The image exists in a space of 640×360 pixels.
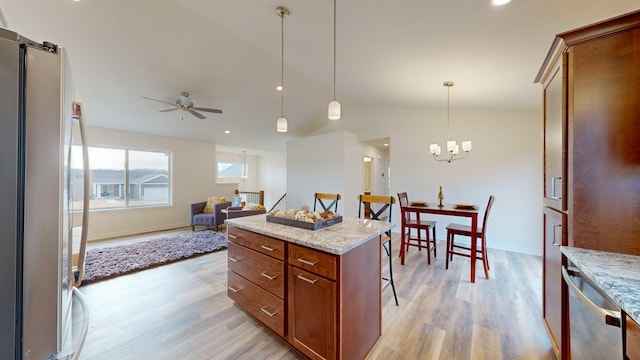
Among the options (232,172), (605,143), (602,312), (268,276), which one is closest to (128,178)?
(232,172)

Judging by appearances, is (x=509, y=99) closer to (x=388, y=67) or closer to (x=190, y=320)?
(x=388, y=67)

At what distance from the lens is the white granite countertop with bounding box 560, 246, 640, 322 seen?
76 cm

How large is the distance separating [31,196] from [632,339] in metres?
1.82

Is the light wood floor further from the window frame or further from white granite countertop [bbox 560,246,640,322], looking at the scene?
the window frame

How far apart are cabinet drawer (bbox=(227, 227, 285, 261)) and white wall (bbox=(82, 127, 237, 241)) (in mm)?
4654

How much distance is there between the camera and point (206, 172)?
6.61 m

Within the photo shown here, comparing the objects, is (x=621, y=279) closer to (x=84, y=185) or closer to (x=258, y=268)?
(x=258, y=268)


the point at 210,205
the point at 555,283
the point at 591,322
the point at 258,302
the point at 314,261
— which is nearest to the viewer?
the point at 591,322

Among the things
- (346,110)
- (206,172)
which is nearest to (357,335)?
(346,110)

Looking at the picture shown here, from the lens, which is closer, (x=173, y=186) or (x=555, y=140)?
(x=555, y=140)

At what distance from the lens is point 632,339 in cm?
75

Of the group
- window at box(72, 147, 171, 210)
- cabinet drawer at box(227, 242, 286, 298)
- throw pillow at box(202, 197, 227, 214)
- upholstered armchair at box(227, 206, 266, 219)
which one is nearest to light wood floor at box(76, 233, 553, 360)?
cabinet drawer at box(227, 242, 286, 298)

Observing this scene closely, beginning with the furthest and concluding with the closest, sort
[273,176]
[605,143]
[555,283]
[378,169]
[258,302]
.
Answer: [273,176]
[378,169]
[258,302]
[555,283]
[605,143]

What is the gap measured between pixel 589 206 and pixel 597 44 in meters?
0.87
